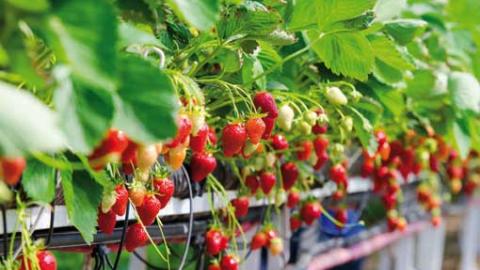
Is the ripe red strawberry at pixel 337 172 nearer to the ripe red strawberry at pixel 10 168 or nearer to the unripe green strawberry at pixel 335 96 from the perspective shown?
the unripe green strawberry at pixel 335 96

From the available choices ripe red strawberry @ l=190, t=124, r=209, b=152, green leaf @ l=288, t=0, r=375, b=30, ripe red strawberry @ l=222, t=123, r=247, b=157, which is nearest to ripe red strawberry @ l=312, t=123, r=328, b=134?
green leaf @ l=288, t=0, r=375, b=30

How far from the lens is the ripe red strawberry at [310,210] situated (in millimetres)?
1910

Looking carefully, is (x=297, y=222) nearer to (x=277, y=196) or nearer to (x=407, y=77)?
(x=277, y=196)

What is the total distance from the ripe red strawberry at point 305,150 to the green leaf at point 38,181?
794 millimetres

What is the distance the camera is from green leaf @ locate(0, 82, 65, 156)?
0.63m

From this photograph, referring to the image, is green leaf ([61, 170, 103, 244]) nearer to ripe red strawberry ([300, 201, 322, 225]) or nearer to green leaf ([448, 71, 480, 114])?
ripe red strawberry ([300, 201, 322, 225])

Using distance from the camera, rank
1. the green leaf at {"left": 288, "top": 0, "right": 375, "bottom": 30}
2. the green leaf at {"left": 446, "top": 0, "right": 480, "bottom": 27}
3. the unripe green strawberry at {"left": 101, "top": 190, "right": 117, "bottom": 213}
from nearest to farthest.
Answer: the unripe green strawberry at {"left": 101, "top": 190, "right": 117, "bottom": 213}
the green leaf at {"left": 288, "top": 0, "right": 375, "bottom": 30}
the green leaf at {"left": 446, "top": 0, "right": 480, "bottom": 27}

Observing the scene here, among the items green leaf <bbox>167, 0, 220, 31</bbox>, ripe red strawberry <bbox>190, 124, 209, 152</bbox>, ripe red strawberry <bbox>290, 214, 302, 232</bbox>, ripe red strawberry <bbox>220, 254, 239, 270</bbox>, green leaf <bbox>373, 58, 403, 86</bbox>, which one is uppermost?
green leaf <bbox>373, 58, 403, 86</bbox>

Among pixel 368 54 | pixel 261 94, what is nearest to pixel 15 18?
pixel 261 94

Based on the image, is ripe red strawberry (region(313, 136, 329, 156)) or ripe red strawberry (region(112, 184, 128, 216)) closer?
ripe red strawberry (region(112, 184, 128, 216))

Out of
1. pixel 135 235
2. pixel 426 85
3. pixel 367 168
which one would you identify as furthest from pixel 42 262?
pixel 367 168

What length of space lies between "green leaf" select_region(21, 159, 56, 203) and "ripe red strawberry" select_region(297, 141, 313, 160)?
31.3 inches

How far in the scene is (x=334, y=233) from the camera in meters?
2.48

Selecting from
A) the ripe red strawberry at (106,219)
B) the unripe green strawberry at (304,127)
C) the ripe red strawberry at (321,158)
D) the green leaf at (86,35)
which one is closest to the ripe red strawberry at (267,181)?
the ripe red strawberry at (321,158)
